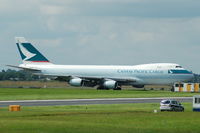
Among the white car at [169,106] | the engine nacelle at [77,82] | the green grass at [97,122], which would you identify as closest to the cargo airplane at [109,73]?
the engine nacelle at [77,82]

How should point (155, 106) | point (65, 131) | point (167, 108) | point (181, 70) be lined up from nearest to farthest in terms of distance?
point (65, 131)
point (167, 108)
point (155, 106)
point (181, 70)

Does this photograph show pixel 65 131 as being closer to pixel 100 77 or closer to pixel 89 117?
pixel 89 117

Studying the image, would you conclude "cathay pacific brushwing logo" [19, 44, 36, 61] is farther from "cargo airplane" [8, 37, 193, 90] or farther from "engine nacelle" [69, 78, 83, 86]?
"engine nacelle" [69, 78, 83, 86]

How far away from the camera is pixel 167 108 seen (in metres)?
60.6

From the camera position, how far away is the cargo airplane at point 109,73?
12250cm

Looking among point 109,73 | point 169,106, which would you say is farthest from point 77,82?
point 169,106

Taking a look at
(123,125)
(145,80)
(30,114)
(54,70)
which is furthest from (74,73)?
(123,125)

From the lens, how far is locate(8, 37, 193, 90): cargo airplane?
402 feet

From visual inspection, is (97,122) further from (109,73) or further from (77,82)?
(109,73)

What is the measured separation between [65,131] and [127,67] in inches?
3434

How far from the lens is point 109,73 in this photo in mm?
126875

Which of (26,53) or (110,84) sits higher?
(26,53)

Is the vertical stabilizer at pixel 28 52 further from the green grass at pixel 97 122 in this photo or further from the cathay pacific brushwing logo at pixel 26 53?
the green grass at pixel 97 122

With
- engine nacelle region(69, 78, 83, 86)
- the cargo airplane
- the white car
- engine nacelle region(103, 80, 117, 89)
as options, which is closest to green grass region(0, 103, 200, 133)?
the white car
